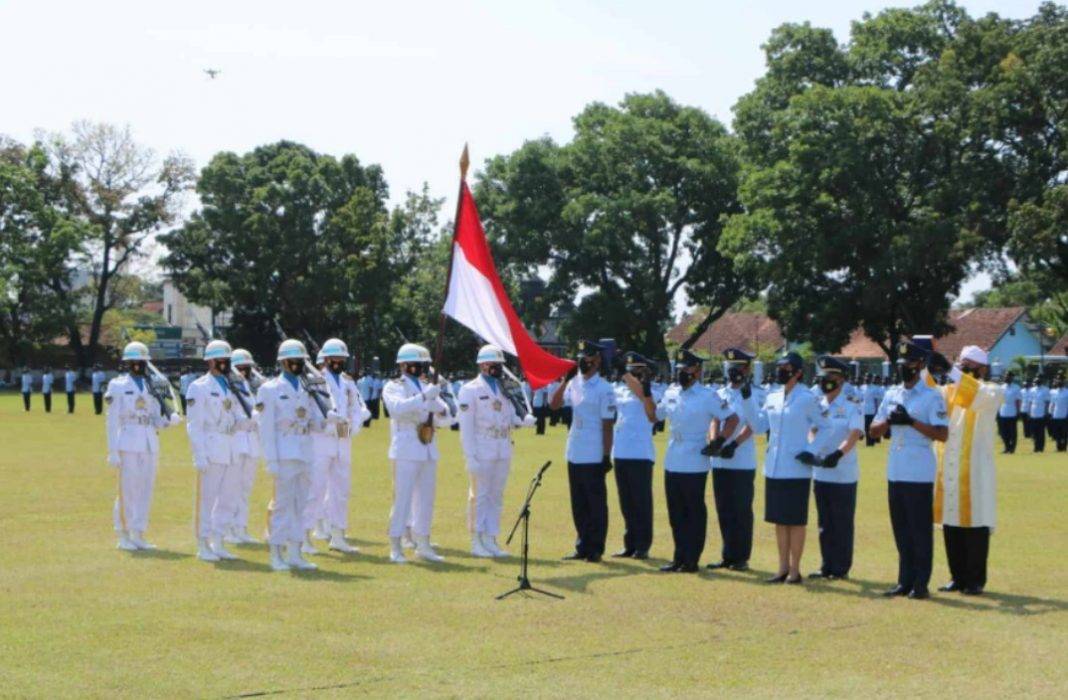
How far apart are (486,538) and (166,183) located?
242ft

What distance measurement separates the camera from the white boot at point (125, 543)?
14359mm

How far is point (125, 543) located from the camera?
14469 mm

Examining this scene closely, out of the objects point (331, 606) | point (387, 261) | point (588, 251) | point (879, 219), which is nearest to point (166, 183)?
point (387, 261)

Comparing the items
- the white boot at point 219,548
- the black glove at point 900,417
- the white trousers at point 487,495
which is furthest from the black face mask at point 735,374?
the white boot at point 219,548

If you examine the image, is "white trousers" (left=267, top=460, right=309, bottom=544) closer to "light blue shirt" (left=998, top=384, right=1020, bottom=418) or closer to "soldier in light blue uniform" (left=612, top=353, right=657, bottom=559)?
"soldier in light blue uniform" (left=612, top=353, right=657, bottom=559)

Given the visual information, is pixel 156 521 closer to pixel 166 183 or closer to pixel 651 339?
pixel 651 339

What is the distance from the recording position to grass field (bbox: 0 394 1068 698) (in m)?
8.38

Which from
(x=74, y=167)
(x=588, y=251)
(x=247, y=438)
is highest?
(x=74, y=167)

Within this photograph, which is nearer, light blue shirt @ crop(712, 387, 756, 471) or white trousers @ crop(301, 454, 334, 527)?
light blue shirt @ crop(712, 387, 756, 471)

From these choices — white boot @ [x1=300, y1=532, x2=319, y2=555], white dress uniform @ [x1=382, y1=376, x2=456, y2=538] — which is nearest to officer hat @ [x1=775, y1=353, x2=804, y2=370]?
white dress uniform @ [x1=382, y1=376, x2=456, y2=538]

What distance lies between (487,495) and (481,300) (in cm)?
183

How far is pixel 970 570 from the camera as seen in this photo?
11.7 m

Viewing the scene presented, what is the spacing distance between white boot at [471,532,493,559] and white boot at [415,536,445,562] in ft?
1.26

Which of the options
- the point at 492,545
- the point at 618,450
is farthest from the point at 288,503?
the point at 618,450
